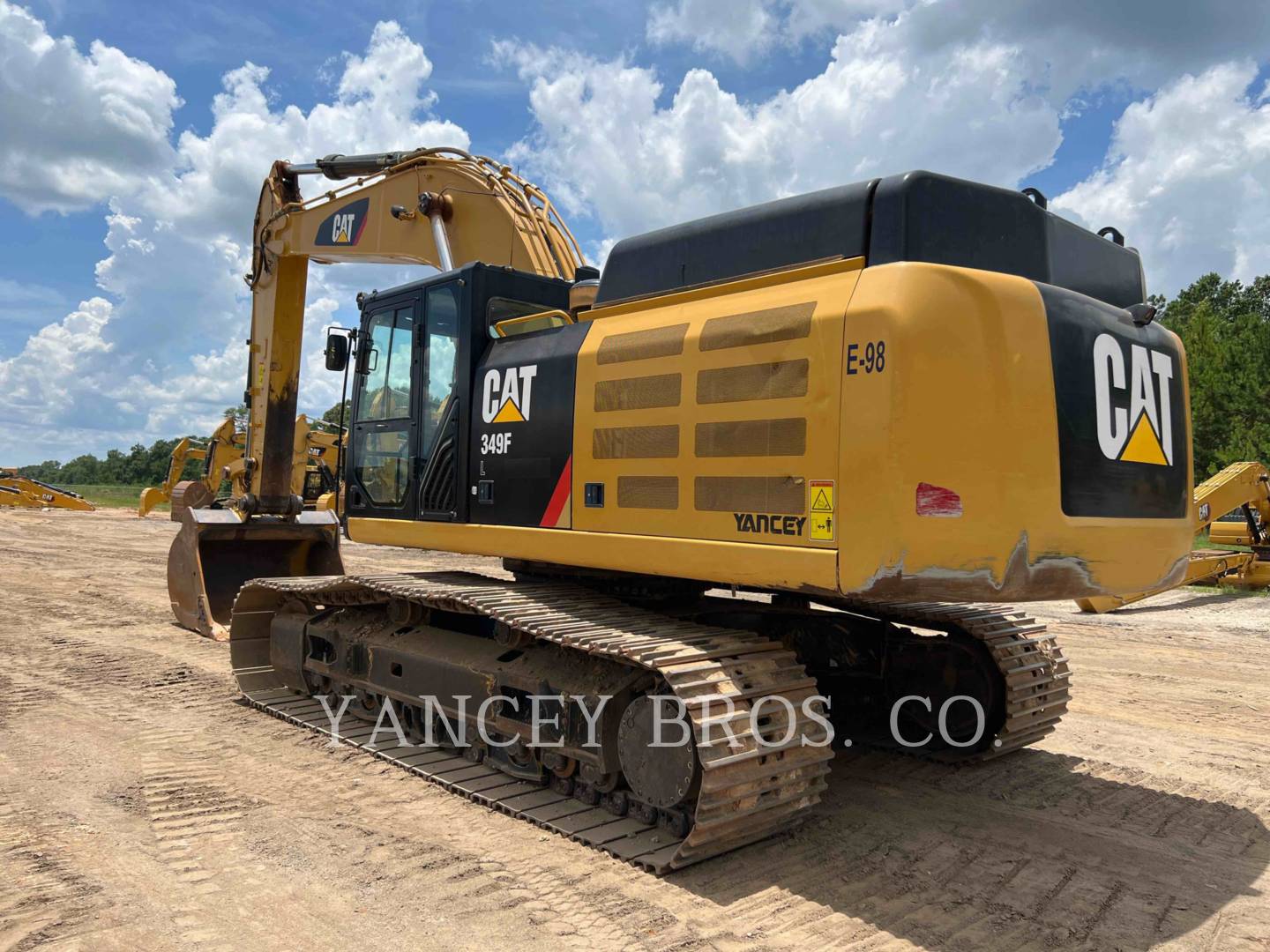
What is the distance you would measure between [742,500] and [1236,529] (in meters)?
16.1

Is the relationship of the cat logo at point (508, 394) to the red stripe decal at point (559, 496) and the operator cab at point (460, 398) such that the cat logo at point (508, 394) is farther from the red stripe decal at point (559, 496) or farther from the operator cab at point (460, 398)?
the red stripe decal at point (559, 496)

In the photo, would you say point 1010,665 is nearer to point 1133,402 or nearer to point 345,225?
point 1133,402

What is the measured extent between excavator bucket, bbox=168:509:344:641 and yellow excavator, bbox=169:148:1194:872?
7.25 feet

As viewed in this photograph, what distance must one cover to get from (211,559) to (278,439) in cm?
132

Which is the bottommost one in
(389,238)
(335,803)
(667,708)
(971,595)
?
(335,803)

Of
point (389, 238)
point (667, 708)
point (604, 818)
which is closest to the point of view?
point (667, 708)

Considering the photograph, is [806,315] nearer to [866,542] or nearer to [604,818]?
[866,542]

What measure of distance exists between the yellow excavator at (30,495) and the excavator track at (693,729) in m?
32.9

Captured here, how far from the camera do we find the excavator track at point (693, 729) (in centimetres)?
386

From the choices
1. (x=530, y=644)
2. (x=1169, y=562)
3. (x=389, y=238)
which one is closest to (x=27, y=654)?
(x=389, y=238)

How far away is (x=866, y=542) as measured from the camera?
3715 mm

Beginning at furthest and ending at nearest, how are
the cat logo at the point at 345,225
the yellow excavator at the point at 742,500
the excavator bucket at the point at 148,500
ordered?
the excavator bucket at the point at 148,500 < the cat logo at the point at 345,225 < the yellow excavator at the point at 742,500

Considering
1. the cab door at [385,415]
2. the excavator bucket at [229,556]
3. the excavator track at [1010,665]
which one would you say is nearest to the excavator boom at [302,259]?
the excavator bucket at [229,556]

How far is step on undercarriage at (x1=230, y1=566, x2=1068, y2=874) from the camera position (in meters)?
4.06
